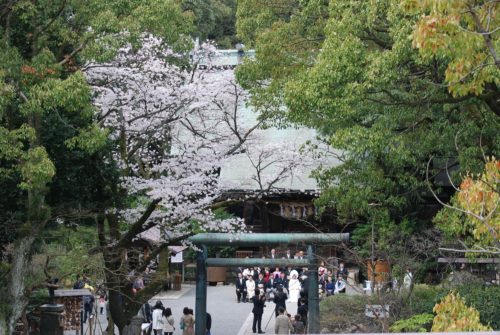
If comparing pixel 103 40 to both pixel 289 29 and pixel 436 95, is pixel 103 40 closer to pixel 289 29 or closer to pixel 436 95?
pixel 289 29

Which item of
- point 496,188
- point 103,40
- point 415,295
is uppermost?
point 103,40

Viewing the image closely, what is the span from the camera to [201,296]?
61.3 feet

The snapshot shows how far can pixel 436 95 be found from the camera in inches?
603

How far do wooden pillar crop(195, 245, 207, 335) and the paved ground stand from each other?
239 centimetres

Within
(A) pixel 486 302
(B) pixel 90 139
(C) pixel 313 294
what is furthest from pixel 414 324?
(B) pixel 90 139

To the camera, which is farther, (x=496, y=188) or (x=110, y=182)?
(x=110, y=182)

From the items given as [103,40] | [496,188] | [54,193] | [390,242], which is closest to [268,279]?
[390,242]

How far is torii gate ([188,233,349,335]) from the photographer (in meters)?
18.2

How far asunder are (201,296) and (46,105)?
7542mm

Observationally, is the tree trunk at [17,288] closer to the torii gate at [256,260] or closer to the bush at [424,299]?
the torii gate at [256,260]

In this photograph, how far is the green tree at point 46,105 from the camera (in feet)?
41.5

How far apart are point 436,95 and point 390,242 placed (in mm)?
5161

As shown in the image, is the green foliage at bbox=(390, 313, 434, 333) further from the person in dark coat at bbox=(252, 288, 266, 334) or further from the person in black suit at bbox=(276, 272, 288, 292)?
the person in black suit at bbox=(276, 272, 288, 292)

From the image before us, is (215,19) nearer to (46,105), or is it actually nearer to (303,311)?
(303,311)
